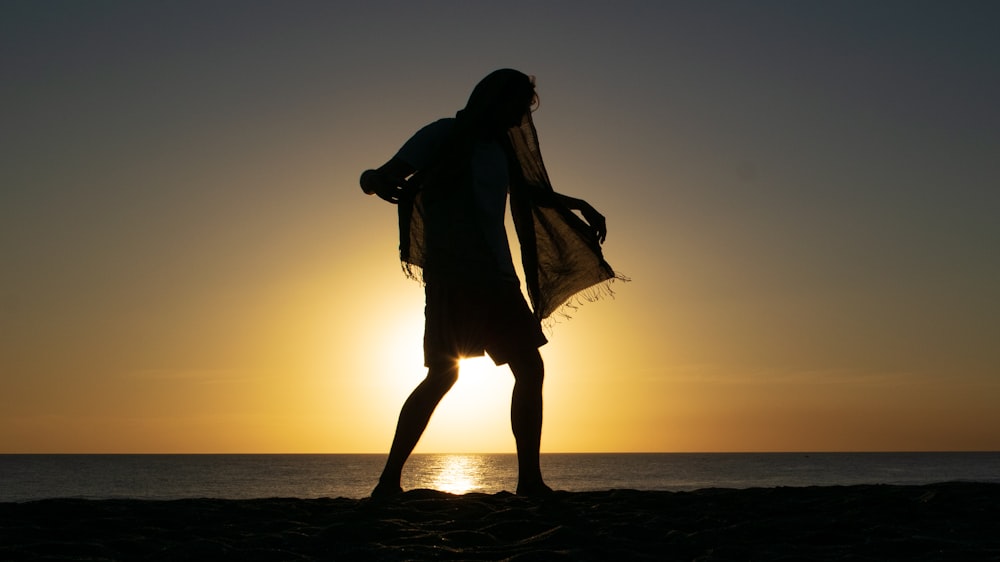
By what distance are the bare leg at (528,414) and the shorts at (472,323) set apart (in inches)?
3.8

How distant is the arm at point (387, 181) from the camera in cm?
472

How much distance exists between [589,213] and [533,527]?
8.21ft

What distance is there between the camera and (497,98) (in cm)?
504

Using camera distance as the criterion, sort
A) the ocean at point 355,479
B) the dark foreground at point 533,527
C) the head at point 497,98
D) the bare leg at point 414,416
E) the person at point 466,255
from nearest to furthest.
→ 1. the dark foreground at point 533,527
2. the bare leg at point 414,416
3. the person at point 466,255
4. the head at point 497,98
5. the ocean at point 355,479

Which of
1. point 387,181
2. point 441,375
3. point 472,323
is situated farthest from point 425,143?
point 441,375

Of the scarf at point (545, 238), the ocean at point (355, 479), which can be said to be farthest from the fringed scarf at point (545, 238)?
the ocean at point (355, 479)

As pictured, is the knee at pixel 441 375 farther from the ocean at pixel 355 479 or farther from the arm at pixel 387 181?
the ocean at pixel 355 479

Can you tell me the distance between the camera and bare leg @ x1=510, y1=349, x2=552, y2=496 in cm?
489

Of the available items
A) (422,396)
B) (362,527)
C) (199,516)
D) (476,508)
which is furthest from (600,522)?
(199,516)

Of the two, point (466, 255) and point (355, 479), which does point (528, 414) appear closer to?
point (466, 255)

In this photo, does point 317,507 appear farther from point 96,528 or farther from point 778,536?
point 778,536

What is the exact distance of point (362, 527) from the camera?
351 cm

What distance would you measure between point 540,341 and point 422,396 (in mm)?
742

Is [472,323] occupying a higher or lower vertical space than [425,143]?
lower
